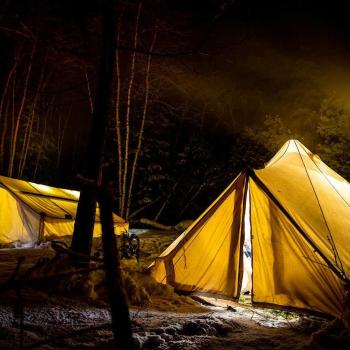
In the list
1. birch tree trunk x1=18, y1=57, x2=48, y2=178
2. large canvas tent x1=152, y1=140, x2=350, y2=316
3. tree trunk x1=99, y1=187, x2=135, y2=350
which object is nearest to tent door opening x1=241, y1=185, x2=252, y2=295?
large canvas tent x1=152, y1=140, x2=350, y2=316

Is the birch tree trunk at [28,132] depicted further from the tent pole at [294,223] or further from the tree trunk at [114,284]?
the tree trunk at [114,284]

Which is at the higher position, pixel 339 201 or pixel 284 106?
pixel 284 106

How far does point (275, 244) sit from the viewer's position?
5613 millimetres

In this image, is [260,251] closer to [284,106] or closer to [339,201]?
[339,201]

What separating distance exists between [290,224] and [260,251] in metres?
0.60

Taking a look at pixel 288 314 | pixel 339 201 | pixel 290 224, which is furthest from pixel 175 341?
pixel 339 201

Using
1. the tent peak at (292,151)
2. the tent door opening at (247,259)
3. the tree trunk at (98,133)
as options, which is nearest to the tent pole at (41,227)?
the tree trunk at (98,133)

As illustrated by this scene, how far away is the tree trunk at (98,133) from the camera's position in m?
5.51

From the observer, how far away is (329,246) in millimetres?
5211

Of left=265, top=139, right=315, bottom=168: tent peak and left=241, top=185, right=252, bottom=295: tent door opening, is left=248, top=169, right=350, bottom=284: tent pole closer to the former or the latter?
left=241, top=185, right=252, bottom=295: tent door opening

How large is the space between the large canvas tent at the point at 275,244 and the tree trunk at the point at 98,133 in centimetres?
134

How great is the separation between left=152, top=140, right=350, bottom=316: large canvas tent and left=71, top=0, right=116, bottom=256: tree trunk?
1338 millimetres

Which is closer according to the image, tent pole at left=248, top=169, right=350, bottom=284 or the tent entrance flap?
tent pole at left=248, top=169, right=350, bottom=284

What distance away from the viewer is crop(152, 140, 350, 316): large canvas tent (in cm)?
513
